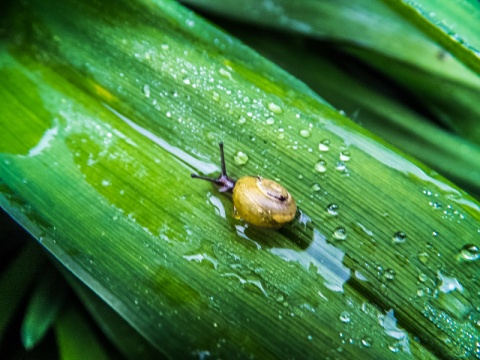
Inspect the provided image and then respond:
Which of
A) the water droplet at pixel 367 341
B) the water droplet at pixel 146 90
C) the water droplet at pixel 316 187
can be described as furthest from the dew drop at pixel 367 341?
the water droplet at pixel 146 90

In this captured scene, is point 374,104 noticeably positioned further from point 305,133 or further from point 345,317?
point 345,317

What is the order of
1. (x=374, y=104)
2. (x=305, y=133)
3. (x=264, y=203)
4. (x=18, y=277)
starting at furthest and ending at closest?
1. (x=374, y=104)
2. (x=18, y=277)
3. (x=305, y=133)
4. (x=264, y=203)

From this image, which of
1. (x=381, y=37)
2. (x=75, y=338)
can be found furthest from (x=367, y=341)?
(x=381, y=37)

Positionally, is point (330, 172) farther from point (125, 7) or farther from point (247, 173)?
point (125, 7)

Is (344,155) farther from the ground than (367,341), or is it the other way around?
(344,155)

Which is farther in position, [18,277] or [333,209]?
[18,277]
